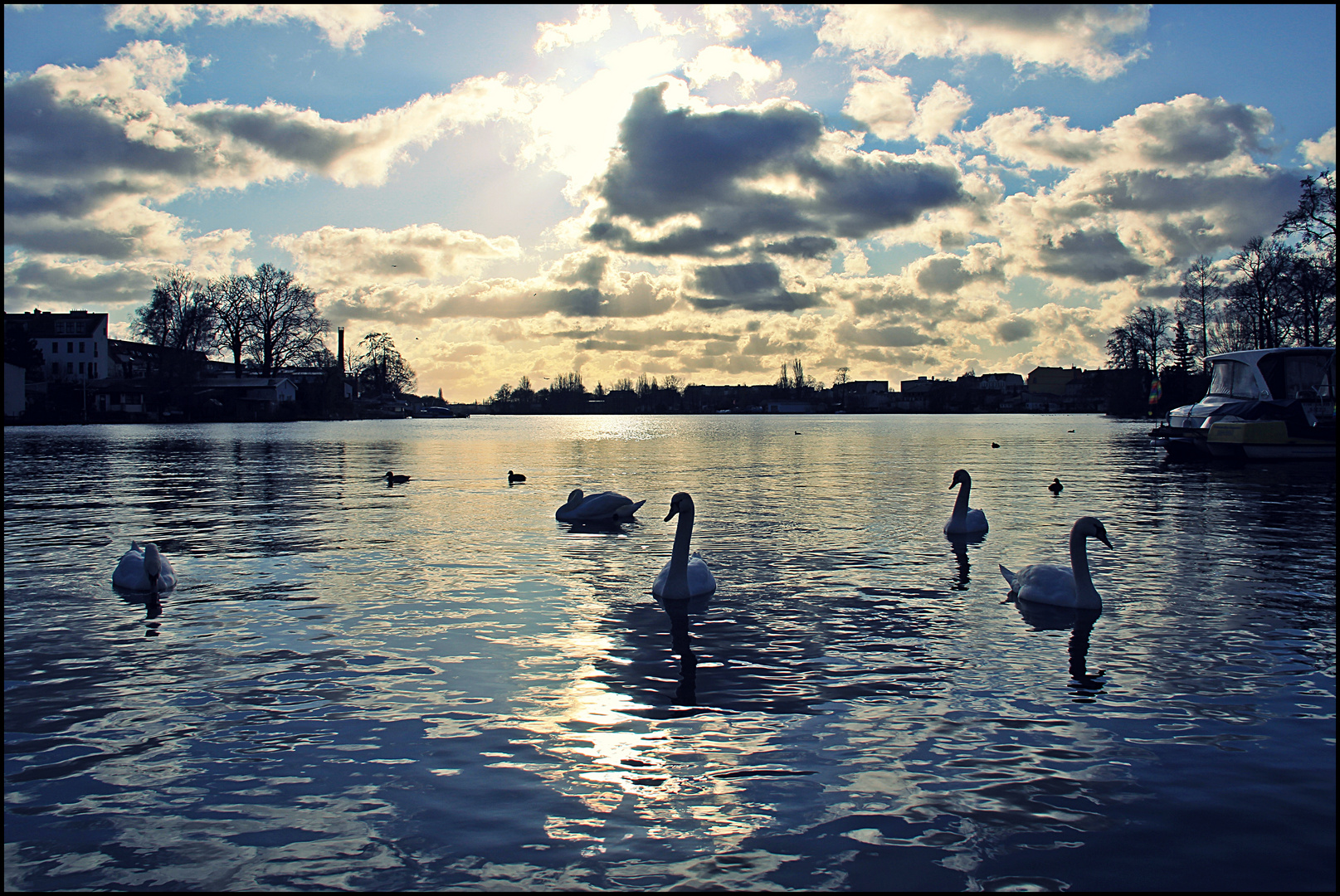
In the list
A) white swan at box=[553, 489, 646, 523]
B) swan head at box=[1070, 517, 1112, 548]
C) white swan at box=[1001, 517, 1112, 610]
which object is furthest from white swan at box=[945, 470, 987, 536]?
white swan at box=[553, 489, 646, 523]

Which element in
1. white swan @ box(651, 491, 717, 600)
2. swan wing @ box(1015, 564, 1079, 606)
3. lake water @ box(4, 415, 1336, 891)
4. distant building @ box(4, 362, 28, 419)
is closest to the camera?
lake water @ box(4, 415, 1336, 891)

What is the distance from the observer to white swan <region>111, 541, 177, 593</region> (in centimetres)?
1126

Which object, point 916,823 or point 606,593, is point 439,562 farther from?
point 916,823

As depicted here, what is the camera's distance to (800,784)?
561 cm

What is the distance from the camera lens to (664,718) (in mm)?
6781

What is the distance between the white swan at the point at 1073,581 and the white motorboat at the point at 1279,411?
26604mm

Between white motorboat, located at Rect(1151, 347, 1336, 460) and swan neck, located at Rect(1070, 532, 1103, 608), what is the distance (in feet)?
87.6

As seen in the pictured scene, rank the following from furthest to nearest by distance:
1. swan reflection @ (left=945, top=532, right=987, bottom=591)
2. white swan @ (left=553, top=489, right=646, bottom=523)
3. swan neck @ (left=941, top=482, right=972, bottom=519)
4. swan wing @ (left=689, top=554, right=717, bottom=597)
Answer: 1. white swan @ (left=553, top=489, right=646, bottom=523)
2. swan neck @ (left=941, top=482, right=972, bottom=519)
3. swan reflection @ (left=945, top=532, right=987, bottom=591)
4. swan wing @ (left=689, top=554, right=717, bottom=597)

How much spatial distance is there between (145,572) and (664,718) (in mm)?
8023

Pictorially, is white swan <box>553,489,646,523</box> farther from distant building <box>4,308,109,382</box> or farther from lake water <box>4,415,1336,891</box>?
distant building <box>4,308,109,382</box>

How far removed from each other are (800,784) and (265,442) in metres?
56.6

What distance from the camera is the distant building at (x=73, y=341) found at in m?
118

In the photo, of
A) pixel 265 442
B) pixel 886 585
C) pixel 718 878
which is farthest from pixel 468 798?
pixel 265 442

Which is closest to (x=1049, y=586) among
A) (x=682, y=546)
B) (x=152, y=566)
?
(x=682, y=546)
